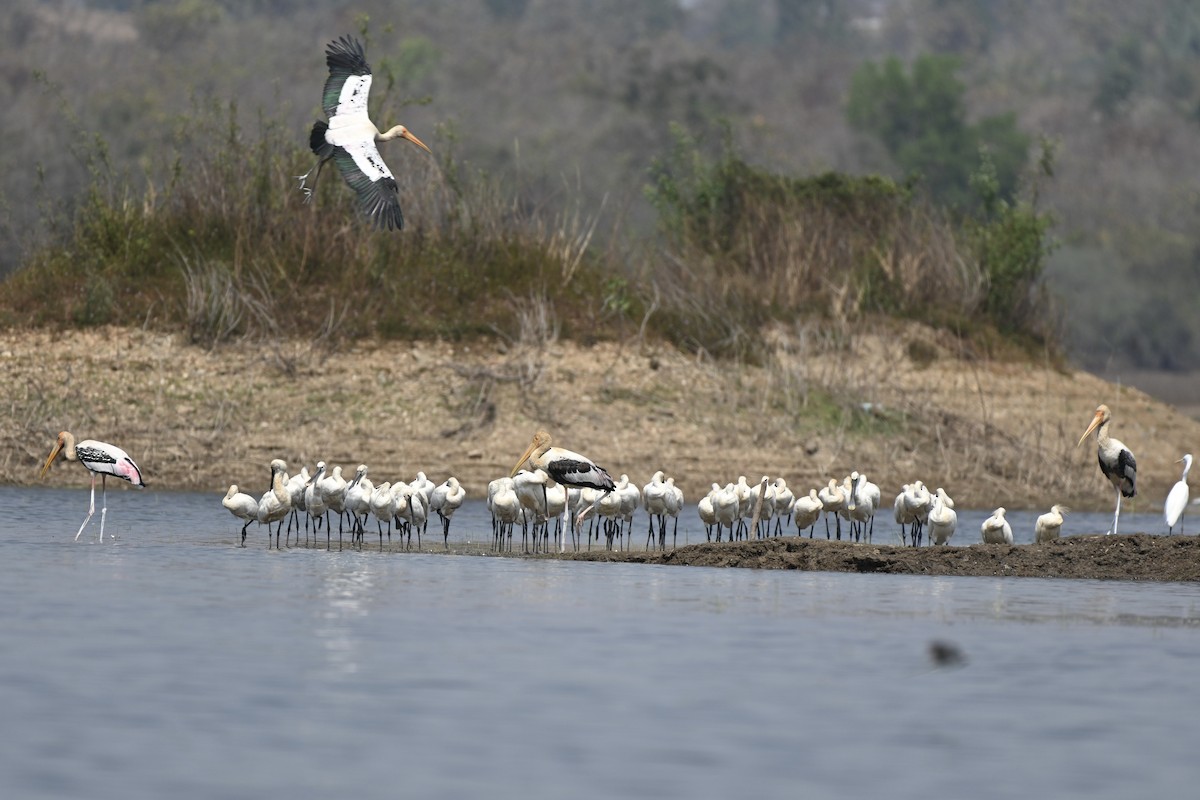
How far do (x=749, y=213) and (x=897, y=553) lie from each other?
55.9 ft

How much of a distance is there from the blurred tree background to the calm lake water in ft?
49.3

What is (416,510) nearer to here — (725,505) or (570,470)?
(570,470)

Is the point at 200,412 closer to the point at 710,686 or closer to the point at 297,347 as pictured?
the point at 297,347

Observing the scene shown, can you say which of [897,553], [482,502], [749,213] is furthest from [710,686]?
[749,213]

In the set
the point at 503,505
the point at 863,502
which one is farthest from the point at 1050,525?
the point at 503,505

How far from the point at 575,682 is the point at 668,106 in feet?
203

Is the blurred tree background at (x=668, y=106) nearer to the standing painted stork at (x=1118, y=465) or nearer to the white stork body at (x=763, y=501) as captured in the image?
the white stork body at (x=763, y=501)

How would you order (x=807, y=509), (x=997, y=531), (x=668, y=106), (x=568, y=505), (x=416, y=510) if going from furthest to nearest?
1. (x=668, y=106)
2. (x=568, y=505)
3. (x=807, y=509)
4. (x=416, y=510)
5. (x=997, y=531)

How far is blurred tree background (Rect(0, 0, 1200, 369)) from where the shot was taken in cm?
5578

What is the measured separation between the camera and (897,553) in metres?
18.4

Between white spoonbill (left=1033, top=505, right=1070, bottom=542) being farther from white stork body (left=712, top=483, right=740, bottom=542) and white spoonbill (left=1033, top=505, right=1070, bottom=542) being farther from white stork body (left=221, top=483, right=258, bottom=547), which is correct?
white stork body (left=221, top=483, right=258, bottom=547)

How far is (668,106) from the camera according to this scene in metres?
72.8

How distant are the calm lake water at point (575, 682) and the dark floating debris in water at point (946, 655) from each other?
0.10m

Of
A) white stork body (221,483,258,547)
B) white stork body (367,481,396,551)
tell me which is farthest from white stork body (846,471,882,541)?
white stork body (221,483,258,547)
